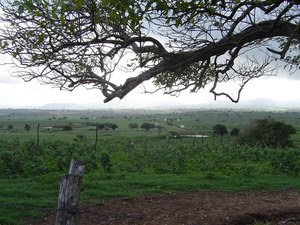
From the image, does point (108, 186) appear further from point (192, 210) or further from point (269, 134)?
point (269, 134)

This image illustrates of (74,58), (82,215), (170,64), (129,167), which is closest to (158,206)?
(82,215)

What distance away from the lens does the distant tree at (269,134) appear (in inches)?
1540

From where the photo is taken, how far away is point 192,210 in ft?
33.2

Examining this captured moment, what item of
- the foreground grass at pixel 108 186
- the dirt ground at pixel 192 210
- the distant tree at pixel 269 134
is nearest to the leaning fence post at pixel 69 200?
the dirt ground at pixel 192 210

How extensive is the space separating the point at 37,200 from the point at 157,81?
4.70 metres

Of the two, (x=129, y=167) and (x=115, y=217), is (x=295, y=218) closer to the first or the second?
(x=115, y=217)

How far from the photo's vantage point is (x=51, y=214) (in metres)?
9.66

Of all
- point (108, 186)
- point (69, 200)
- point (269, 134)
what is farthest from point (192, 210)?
point (269, 134)

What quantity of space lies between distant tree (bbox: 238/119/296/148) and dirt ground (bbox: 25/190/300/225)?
27813mm

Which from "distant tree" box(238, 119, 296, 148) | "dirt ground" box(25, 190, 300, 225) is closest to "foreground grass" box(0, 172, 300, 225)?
"dirt ground" box(25, 190, 300, 225)

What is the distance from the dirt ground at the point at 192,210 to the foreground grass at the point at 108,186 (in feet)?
1.85

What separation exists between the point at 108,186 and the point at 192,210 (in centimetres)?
355

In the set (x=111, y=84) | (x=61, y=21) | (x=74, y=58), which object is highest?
(x=61, y=21)

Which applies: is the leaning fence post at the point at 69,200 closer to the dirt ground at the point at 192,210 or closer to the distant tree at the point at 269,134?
the dirt ground at the point at 192,210
